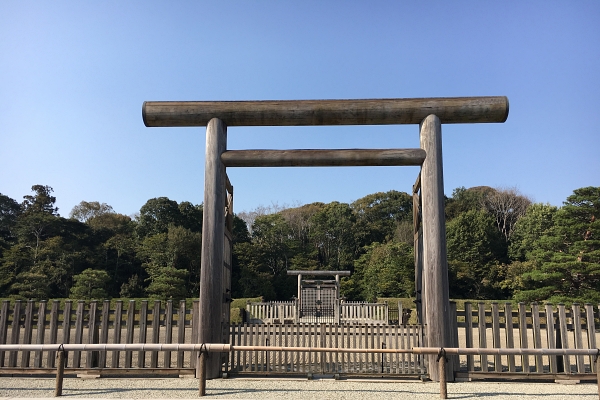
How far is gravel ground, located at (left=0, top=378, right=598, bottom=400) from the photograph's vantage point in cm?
598

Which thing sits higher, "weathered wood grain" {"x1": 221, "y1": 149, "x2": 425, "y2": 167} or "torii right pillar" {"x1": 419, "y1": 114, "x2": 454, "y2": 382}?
"weathered wood grain" {"x1": 221, "y1": 149, "x2": 425, "y2": 167}

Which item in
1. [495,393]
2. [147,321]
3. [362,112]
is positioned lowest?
[495,393]

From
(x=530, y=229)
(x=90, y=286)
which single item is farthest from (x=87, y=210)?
→ (x=530, y=229)

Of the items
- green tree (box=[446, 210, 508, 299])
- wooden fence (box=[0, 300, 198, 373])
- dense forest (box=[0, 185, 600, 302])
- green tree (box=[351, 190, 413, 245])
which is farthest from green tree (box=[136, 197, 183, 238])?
wooden fence (box=[0, 300, 198, 373])

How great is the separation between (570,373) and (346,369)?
3558 millimetres

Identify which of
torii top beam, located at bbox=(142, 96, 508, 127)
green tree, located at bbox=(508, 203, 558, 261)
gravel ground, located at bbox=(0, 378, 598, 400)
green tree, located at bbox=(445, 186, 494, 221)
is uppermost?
green tree, located at bbox=(445, 186, 494, 221)

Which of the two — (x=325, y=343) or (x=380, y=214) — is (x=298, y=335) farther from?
(x=380, y=214)

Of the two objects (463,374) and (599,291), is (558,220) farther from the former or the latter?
(463,374)

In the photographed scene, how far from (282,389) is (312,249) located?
36.5m

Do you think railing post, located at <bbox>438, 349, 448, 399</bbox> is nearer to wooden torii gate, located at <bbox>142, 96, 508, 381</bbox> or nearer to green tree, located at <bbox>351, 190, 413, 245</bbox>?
wooden torii gate, located at <bbox>142, 96, 508, 381</bbox>

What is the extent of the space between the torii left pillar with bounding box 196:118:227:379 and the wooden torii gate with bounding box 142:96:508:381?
0.02 m

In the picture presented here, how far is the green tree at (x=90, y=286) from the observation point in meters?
26.1

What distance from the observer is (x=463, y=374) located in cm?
715

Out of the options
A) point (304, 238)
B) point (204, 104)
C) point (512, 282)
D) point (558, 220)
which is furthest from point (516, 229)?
point (204, 104)
